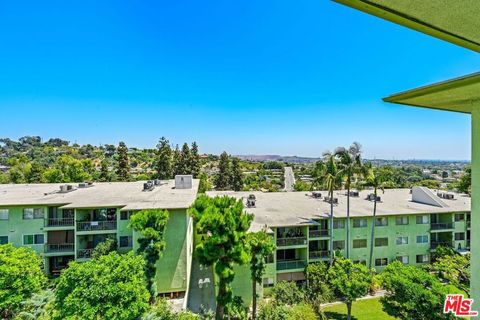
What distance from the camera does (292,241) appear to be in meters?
23.4

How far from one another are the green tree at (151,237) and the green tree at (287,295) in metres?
8.78

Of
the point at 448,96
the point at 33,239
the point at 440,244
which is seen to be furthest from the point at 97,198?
the point at 440,244

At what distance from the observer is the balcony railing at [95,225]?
2198 centimetres

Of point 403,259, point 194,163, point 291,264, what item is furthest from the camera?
point 194,163

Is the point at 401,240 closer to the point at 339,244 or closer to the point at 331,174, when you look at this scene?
the point at 339,244

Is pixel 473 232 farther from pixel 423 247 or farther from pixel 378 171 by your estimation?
pixel 423 247

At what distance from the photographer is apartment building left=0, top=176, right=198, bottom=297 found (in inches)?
792

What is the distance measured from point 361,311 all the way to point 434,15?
24714 mm

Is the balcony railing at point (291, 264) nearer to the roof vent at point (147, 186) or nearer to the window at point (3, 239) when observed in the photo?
the roof vent at point (147, 186)

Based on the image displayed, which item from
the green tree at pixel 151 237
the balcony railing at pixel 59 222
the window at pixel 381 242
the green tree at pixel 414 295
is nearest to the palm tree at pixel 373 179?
the window at pixel 381 242

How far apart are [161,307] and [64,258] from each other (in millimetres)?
12190

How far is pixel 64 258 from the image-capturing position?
23.2 m

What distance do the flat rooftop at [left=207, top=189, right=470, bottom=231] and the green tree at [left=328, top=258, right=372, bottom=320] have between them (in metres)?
4.25

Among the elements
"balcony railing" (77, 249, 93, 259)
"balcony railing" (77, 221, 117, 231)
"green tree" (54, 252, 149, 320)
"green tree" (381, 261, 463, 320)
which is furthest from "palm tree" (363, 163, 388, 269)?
"balcony railing" (77, 249, 93, 259)
